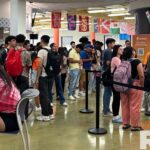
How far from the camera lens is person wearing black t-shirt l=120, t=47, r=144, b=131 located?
16.6 feet

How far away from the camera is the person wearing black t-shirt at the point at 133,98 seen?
5074 mm

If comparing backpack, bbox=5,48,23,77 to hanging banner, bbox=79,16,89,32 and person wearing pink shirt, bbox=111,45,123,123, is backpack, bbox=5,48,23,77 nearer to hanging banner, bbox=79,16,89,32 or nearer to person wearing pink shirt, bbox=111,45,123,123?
person wearing pink shirt, bbox=111,45,123,123

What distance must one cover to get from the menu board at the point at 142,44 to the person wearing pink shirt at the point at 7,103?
880 centimetres

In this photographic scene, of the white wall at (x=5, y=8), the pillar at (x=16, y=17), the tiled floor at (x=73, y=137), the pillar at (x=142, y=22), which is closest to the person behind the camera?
the tiled floor at (x=73, y=137)

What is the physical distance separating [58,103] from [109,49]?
1942mm

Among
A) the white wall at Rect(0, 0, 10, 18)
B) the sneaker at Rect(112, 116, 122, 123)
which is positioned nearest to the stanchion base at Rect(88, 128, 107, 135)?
the sneaker at Rect(112, 116, 122, 123)

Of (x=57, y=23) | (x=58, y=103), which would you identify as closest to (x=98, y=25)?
(x=57, y=23)

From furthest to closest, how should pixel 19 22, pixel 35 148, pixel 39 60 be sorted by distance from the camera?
pixel 19 22 < pixel 39 60 < pixel 35 148

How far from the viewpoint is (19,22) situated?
10.3 metres

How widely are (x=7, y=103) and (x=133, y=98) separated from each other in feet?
9.83

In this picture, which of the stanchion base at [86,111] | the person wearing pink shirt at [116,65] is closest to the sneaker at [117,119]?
the person wearing pink shirt at [116,65]

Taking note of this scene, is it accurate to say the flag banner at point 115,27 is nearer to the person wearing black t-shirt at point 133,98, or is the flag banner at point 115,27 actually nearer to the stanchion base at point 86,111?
the stanchion base at point 86,111

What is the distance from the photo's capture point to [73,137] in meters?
4.98

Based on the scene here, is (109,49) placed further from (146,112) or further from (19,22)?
(19,22)
